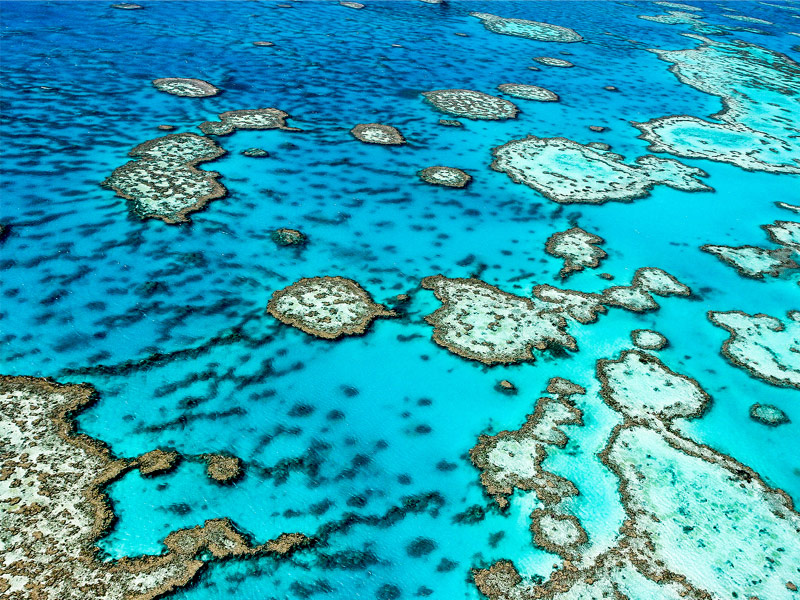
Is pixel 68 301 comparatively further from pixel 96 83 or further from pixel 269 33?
pixel 269 33

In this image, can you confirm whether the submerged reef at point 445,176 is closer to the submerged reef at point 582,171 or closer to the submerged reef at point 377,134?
the submerged reef at point 582,171

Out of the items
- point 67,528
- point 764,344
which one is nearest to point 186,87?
point 67,528

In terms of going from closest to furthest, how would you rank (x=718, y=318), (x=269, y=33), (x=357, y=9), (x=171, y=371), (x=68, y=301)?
1. (x=171, y=371)
2. (x=68, y=301)
3. (x=718, y=318)
4. (x=269, y=33)
5. (x=357, y=9)

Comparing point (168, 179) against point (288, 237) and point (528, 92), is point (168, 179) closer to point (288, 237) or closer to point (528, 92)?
point (288, 237)

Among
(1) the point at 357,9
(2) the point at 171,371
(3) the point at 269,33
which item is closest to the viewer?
(2) the point at 171,371

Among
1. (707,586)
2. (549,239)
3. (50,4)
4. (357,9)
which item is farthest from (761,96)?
(50,4)
